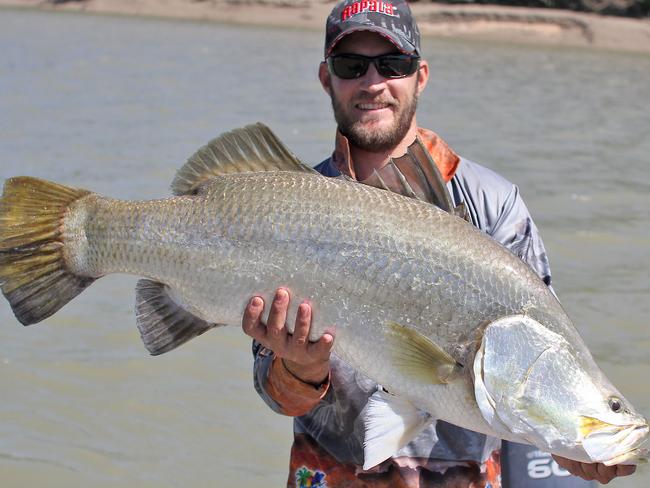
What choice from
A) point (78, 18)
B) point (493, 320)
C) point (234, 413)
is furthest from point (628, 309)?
point (78, 18)

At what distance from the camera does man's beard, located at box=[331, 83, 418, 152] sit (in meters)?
3.51

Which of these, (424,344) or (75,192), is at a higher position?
(75,192)

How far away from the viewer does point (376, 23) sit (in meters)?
3.56

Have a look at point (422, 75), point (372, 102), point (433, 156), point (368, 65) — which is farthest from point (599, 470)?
point (422, 75)

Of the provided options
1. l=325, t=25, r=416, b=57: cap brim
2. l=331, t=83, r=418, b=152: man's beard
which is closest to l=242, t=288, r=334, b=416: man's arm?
l=331, t=83, r=418, b=152: man's beard

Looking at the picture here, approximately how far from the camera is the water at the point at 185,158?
5328mm

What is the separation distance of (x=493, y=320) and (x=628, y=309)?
5.00m

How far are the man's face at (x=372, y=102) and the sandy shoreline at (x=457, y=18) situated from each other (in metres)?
28.8

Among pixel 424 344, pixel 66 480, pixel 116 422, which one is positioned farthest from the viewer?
pixel 116 422

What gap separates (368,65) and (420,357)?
131 centimetres

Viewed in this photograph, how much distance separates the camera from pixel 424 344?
2.63m

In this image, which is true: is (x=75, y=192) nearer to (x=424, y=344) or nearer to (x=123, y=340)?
(x=424, y=344)

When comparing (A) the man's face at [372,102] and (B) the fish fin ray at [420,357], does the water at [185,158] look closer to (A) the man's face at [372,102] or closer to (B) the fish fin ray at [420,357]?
(A) the man's face at [372,102]

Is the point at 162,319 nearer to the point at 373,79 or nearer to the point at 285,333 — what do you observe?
the point at 285,333
